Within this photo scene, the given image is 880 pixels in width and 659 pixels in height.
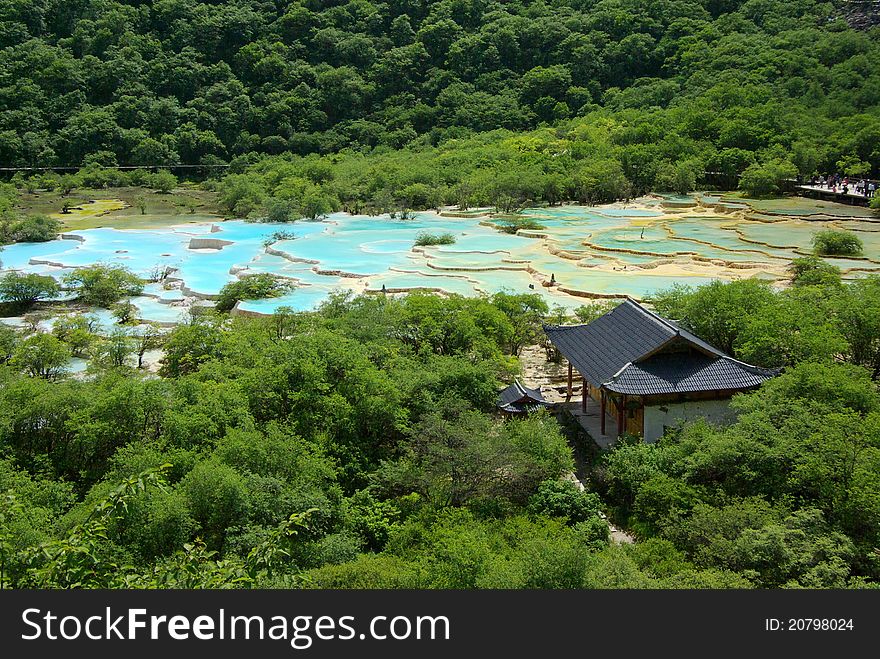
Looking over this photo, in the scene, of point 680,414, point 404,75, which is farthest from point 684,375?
point 404,75

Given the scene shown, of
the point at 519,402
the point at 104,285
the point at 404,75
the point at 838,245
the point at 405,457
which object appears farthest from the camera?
the point at 404,75

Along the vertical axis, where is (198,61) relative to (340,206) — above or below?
above

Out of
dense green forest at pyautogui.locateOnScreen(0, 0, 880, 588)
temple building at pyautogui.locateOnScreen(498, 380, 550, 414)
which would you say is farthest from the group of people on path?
temple building at pyautogui.locateOnScreen(498, 380, 550, 414)

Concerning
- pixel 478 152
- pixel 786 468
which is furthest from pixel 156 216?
pixel 786 468

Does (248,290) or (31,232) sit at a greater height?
(31,232)

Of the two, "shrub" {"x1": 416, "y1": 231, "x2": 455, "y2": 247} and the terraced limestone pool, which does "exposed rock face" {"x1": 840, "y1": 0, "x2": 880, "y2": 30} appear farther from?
"shrub" {"x1": 416, "y1": 231, "x2": 455, "y2": 247}

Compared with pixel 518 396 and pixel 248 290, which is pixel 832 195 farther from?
pixel 518 396

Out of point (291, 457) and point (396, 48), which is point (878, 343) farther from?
point (396, 48)
